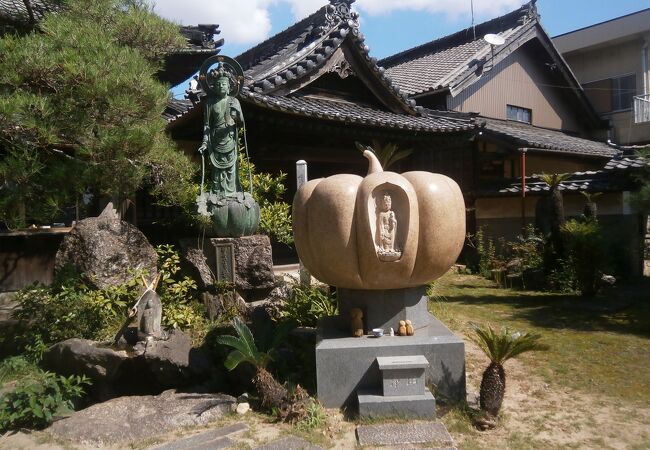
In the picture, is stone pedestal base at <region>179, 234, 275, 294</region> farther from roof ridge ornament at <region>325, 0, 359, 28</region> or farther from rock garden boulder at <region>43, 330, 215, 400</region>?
roof ridge ornament at <region>325, 0, 359, 28</region>

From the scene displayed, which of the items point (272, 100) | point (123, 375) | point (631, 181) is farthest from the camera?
point (631, 181)

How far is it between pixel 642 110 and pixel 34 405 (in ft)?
67.1

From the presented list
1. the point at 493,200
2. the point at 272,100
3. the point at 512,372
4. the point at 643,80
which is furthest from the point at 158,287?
the point at 643,80

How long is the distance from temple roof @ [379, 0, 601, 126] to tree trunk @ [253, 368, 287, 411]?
40.4 ft

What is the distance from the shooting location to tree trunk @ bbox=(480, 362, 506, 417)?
15.3ft

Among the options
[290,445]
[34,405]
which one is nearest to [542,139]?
[290,445]

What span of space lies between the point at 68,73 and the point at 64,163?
4.22ft

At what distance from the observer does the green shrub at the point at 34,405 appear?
4.86 meters

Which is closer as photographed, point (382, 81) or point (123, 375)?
point (123, 375)

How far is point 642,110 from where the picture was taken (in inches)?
727

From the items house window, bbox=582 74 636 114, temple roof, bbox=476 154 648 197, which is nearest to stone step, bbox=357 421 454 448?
temple roof, bbox=476 154 648 197

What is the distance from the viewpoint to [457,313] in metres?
8.65

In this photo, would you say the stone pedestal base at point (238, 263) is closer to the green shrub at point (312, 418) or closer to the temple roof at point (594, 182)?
the green shrub at point (312, 418)

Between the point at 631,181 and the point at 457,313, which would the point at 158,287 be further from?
the point at 631,181
